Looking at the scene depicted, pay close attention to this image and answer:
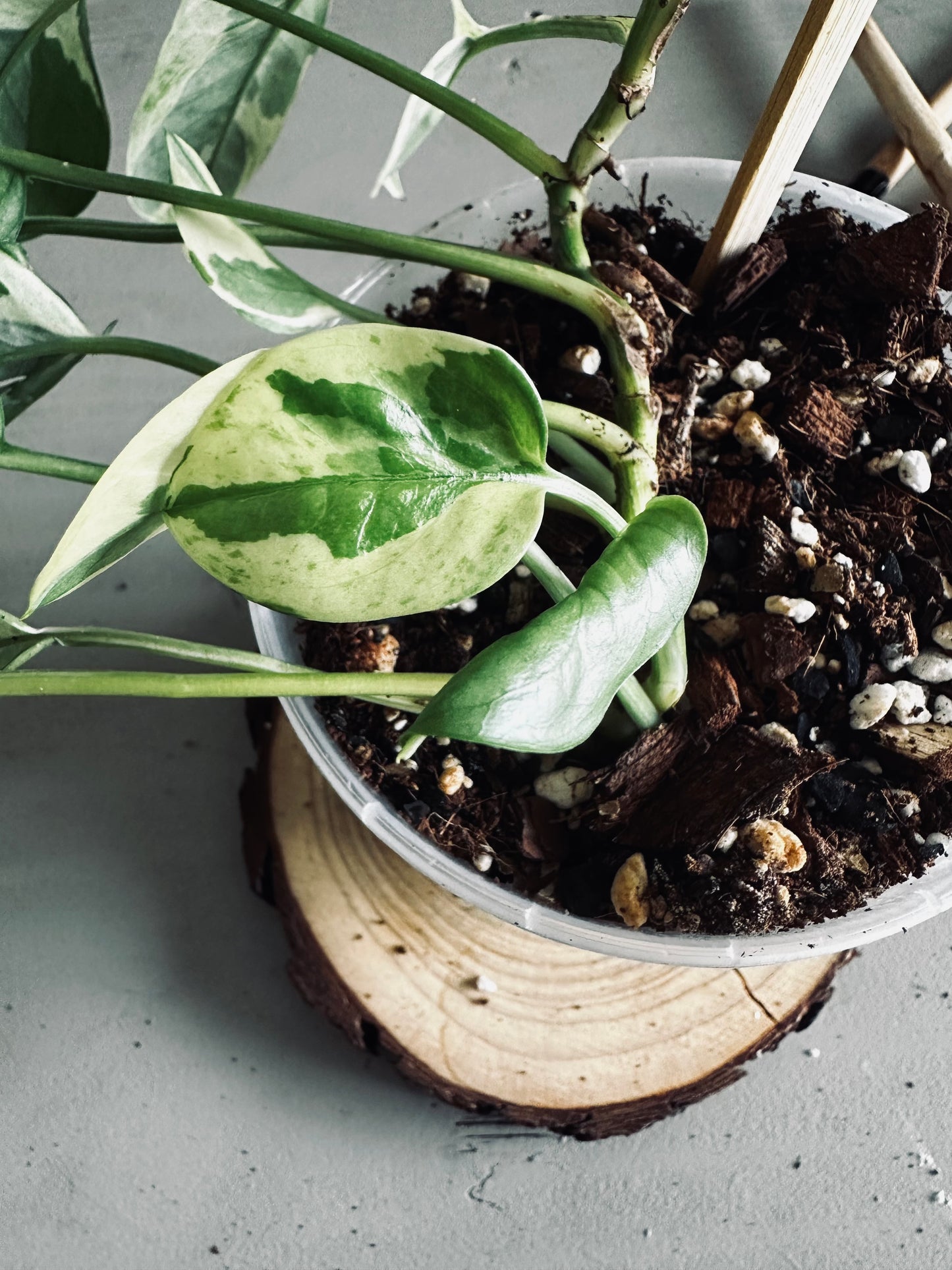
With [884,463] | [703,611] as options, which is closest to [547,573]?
[703,611]

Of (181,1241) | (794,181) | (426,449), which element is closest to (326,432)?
(426,449)

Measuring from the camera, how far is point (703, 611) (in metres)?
0.62

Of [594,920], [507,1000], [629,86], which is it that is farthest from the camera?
[507,1000]

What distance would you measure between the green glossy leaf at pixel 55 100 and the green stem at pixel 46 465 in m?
0.16

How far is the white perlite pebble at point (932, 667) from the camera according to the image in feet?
1.98

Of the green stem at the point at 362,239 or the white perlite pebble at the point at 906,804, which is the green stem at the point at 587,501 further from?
the white perlite pebble at the point at 906,804

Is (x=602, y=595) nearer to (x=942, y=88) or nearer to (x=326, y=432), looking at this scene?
(x=326, y=432)

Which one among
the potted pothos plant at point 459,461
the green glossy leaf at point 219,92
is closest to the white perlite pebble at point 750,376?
the potted pothos plant at point 459,461

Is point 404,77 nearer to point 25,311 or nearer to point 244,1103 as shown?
point 25,311

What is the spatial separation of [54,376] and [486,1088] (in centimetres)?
56

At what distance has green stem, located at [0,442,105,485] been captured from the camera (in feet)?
1.73

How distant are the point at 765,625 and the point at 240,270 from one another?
0.34 metres

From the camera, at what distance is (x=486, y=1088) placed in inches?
29.6

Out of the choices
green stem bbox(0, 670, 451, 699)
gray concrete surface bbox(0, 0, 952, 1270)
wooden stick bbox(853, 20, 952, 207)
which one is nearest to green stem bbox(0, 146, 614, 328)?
green stem bbox(0, 670, 451, 699)
